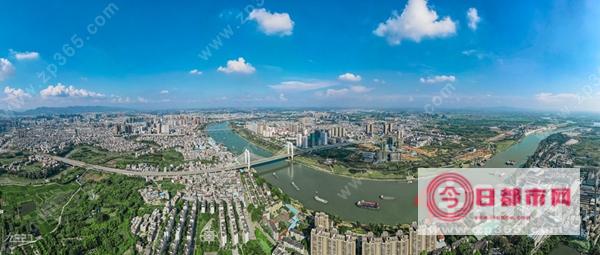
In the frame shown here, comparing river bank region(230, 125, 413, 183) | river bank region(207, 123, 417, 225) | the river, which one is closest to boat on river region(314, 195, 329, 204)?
river bank region(207, 123, 417, 225)

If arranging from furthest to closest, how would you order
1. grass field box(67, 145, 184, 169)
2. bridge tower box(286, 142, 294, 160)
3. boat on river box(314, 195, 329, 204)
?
bridge tower box(286, 142, 294, 160) → grass field box(67, 145, 184, 169) → boat on river box(314, 195, 329, 204)

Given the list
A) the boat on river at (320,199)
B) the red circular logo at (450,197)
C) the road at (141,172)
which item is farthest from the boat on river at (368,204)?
the road at (141,172)

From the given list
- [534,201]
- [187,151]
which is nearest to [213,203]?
[534,201]

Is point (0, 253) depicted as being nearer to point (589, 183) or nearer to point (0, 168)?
point (0, 168)

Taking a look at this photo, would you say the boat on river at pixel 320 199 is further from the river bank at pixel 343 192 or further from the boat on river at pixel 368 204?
→ the boat on river at pixel 368 204

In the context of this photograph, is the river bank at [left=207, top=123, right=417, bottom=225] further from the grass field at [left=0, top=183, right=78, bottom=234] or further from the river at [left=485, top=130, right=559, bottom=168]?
the grass field at [left=0, top=183, right=78, bottom=234]

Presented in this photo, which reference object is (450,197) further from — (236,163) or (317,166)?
(236,163)

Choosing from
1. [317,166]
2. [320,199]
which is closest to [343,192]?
[320,199]
